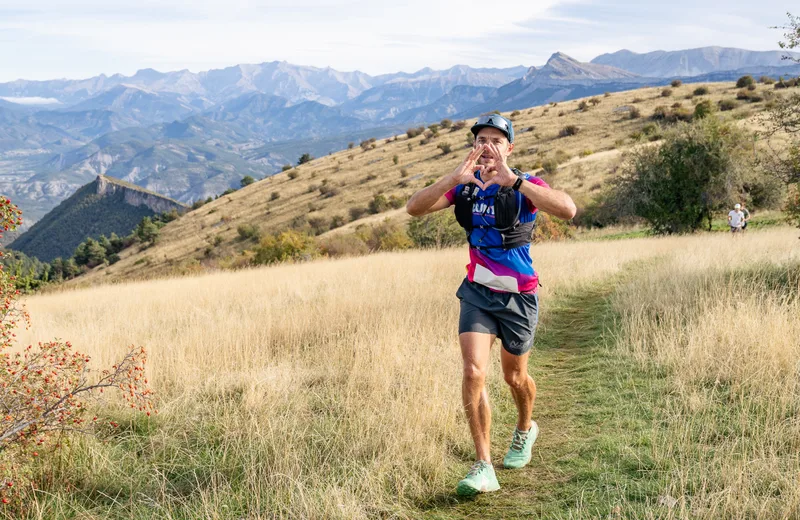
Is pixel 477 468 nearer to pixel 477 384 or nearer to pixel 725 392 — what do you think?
pixel 477 384

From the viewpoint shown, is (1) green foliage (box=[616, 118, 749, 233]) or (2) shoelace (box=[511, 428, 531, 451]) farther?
(1) green foliage (box=[616, 118, 749, 233])

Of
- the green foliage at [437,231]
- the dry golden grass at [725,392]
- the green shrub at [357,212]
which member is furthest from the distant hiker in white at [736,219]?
the green shrub at [357,212]

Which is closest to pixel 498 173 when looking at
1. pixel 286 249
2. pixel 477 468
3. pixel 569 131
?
pixel 477 468

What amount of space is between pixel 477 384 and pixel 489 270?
79 centimetres

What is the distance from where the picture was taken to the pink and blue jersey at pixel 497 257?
148 inches

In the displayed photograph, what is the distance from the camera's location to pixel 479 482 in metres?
3.65

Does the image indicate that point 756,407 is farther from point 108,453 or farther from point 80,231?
point 80,231

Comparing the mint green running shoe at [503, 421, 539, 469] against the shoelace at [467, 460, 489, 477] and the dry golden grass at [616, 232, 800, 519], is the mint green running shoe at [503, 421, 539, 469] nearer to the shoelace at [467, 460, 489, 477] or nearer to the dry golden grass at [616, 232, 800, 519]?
the shoelace at [467, 460, 489, 477]

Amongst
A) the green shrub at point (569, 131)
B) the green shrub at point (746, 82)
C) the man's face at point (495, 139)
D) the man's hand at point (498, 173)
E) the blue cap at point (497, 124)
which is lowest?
the man's hand at point (498, 173)

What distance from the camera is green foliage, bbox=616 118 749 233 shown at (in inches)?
922

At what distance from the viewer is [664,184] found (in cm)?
2486

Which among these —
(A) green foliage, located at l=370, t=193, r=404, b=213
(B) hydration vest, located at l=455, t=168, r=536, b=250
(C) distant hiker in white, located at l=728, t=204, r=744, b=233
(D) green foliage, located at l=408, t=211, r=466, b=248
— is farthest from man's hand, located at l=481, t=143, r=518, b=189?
(A) green foliage, located at l=370, t=193, r=404, b=213

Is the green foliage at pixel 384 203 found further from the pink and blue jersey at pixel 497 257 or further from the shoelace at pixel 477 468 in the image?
the shoelace at pixel 477 468

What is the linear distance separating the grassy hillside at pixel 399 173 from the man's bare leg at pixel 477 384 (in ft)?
113
